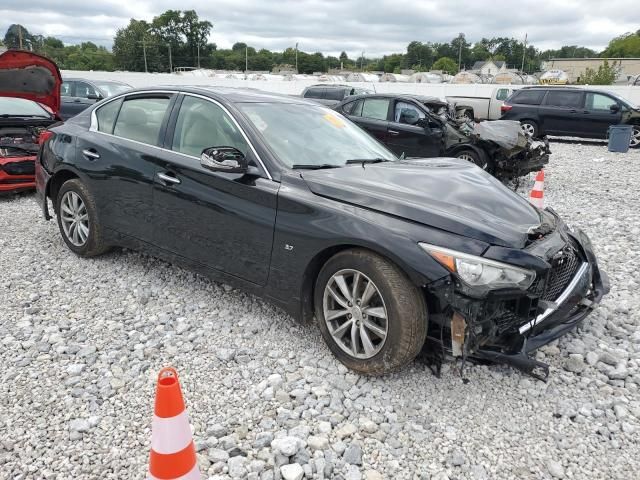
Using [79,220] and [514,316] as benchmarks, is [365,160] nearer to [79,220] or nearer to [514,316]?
[514,316]

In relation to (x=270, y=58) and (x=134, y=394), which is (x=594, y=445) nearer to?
(x=134, y=394)

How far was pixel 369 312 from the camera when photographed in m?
2.94

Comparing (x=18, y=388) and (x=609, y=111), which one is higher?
(x=609, y=111)

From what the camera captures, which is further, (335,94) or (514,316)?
(335,94)

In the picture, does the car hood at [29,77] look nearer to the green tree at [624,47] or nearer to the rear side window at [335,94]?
the rear side window at [335,94]

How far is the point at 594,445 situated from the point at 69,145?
470cm

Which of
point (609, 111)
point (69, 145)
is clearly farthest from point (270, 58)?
point (69, 145)

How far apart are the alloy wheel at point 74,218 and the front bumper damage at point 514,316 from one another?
346 centimetres

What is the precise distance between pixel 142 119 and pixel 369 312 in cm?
266

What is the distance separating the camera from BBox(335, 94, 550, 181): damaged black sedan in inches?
353

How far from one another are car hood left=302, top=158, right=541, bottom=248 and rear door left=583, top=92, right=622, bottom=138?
44.8ft

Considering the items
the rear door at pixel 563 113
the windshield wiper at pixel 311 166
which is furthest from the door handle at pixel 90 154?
the rear door at pixel 563 113

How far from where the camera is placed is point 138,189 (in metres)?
4.10

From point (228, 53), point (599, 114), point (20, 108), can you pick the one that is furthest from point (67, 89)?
point (228, 53)
